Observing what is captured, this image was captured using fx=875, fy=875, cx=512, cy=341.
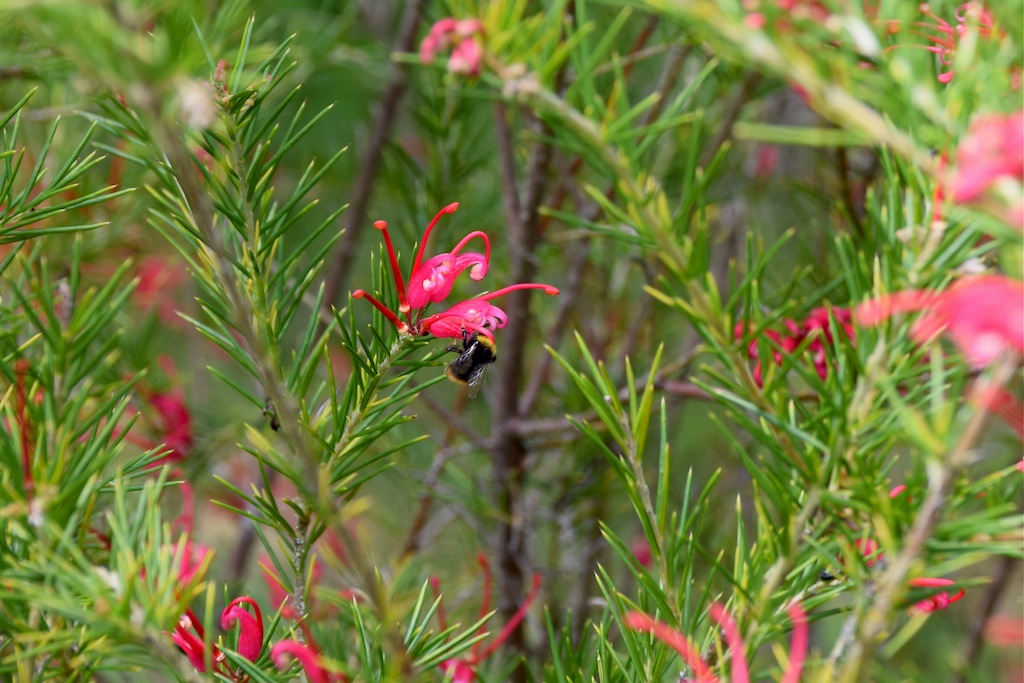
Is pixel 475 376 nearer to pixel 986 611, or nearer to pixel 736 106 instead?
pixel 736 106

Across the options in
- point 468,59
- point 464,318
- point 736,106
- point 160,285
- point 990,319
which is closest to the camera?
point 990,319

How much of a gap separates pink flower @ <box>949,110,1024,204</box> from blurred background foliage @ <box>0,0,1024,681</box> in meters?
0.02


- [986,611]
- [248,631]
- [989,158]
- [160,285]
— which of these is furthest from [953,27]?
[160,285]

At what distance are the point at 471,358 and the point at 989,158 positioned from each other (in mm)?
327

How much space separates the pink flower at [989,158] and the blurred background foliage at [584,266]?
18 millimetres

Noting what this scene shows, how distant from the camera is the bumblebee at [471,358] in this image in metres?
0.49

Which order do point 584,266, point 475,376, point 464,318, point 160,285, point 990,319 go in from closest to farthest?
1. point 990,319
2. point 464,318
3. point 475,376
4. point 584,266
5. point 160,285

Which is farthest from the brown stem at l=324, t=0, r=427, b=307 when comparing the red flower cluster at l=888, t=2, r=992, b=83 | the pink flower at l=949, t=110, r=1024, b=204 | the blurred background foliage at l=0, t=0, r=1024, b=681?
the pink flower at l=949, t=110, r=1024, b=204

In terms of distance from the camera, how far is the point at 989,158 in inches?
8.3

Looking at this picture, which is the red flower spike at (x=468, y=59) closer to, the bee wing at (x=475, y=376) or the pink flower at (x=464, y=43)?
the pink flower at (x=464, y=43)

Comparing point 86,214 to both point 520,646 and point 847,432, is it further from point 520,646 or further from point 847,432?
point 847,432

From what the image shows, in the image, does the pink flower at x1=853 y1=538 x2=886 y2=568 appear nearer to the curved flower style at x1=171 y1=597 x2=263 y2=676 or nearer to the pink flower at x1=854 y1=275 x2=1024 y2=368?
the pink flower at x1=854 y1=275 x2=1024 y2=368

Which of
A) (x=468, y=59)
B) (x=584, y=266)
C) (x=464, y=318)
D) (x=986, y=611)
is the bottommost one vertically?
(x=986, y=611)

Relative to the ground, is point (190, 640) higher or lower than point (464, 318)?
lower
